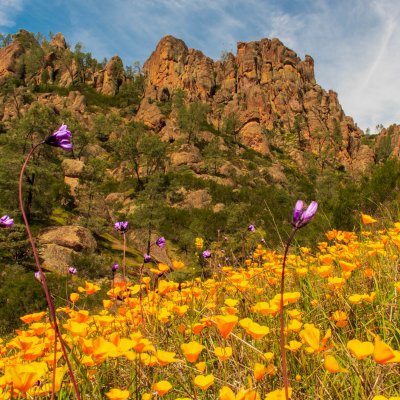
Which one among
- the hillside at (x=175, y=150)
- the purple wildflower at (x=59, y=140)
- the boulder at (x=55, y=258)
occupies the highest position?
the hillside at (x=175, y=150)

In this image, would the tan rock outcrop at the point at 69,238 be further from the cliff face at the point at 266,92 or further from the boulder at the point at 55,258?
the cliff face at the point at 266,92

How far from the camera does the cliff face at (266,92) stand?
87.8 m

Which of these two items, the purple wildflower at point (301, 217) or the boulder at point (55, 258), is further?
the boulder at point (55, 258)

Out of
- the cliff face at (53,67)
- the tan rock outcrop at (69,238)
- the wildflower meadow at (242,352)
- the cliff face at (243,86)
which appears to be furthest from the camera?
the cliff face at (53,67)

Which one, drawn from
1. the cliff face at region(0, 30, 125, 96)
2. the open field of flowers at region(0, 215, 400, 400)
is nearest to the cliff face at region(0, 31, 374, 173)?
the cliff face at region(0, 30, 125, 96)

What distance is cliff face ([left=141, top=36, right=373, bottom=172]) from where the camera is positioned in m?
87.8

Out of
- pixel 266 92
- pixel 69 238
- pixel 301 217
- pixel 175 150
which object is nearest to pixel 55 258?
pixel 69 238

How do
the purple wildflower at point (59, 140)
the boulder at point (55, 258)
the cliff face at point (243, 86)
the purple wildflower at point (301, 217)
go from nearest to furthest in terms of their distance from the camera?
the purple wildflower at point (301, 217) < the purple wildflower at point (59, 140) < the boulder at point (55, 258) < the cliff face at point (243, 86)

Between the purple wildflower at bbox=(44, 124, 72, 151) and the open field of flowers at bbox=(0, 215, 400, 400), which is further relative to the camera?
the purple wildflower at bbox=(44, 124, 72, 151)

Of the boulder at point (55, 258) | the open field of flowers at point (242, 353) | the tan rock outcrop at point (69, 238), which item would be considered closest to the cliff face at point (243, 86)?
the tan rock outcrop at point (69, 238)

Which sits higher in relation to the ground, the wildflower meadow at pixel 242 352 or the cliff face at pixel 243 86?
the cliff face at pixel 243 86

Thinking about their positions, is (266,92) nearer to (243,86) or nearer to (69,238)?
(243,86)

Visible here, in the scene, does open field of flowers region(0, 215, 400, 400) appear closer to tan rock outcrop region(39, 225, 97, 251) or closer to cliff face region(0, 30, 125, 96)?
tan rock outcrop region(39, 225, 97, 251)

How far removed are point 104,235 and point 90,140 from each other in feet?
117
